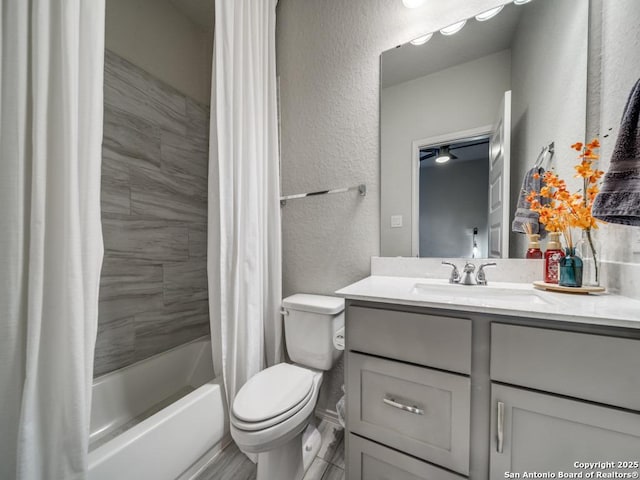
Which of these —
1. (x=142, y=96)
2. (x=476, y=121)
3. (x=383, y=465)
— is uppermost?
(x=142, y=96)

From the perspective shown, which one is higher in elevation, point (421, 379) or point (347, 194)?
point (347, 194)

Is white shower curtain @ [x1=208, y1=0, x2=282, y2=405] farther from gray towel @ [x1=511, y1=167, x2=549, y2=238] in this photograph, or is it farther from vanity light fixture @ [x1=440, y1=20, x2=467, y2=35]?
gray towel @ [x1=511, y1=167, x2=549, y2=238]

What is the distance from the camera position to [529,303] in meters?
0.73

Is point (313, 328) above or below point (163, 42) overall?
below

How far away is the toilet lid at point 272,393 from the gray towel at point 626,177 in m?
1.15

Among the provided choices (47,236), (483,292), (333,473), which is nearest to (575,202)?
(483,292)

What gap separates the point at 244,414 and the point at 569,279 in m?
1.23

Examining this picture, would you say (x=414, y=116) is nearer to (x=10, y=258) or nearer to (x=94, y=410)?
(x=10, y=258)

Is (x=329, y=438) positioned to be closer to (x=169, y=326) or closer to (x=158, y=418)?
(x=158, y=418)

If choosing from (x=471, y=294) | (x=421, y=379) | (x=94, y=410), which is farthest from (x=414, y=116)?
(x=94, y=410)

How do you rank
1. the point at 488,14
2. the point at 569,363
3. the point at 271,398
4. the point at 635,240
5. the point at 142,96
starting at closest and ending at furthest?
1. the point at 569,363
2. the point at 635,240
3. the point at 271,398
4. the point at 488,14
5. the point at 142,96

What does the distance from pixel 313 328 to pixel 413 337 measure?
2.06 ft

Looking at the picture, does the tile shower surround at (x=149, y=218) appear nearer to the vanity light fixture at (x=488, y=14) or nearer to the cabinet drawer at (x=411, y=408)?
the cabinet drawer at (x=411, y=408)

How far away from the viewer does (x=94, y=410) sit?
3.86ft
